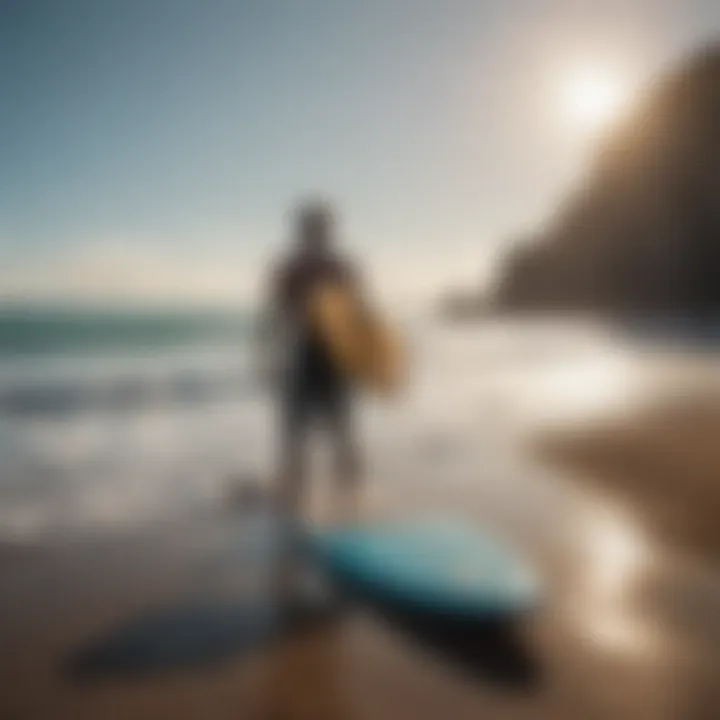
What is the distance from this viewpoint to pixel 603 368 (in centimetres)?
642

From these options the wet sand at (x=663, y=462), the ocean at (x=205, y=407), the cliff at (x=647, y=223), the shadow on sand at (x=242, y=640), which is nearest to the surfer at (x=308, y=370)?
the ocean at (x=205, y=407)

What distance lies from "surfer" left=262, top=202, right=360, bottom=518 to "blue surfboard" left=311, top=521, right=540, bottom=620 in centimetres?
46

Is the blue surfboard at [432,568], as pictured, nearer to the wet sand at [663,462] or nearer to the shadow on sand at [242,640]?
the shadow on sand at [242,640]

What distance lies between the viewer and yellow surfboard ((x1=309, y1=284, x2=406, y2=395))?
271 cm

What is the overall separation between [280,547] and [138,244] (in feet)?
4.27

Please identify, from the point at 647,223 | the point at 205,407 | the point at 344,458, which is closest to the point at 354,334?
the point at 344,458

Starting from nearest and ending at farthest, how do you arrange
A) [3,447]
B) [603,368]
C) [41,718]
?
[41,718] → [3,447] → [603,368]

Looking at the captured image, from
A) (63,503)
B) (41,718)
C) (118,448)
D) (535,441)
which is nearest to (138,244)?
(63,503)

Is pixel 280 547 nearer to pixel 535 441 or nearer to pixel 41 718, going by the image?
pixel 41 718

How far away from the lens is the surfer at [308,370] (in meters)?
2.68

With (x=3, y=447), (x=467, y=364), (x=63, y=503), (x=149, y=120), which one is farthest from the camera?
(x=467, y=364)

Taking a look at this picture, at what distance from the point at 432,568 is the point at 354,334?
86 cm

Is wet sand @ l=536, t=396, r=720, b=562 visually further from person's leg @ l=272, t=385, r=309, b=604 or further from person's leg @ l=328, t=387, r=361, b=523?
person's leg @ l=272, t=385, r=309, b=604

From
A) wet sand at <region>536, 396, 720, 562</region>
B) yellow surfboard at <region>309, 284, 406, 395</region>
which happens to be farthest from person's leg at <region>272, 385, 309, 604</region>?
wet sand at <region>536, 396, 720, 562</region>
